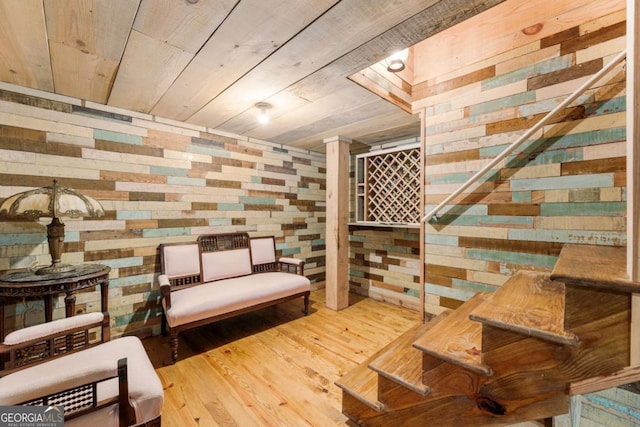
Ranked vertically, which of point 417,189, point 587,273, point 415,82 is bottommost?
point 587,273

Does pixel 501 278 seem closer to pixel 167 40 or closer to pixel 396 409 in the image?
pixel 396 409

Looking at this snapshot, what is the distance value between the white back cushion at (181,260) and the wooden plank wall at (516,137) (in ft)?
7.09

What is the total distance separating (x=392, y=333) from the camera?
2355 mm

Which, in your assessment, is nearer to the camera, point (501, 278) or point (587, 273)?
point (587, 273)

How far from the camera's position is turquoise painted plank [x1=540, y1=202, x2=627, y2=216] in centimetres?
130

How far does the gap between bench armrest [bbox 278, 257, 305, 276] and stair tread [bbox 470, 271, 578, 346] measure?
6.48 ft

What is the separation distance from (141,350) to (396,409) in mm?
1352

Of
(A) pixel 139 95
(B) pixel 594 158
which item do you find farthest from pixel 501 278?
(A) pixel 139 95

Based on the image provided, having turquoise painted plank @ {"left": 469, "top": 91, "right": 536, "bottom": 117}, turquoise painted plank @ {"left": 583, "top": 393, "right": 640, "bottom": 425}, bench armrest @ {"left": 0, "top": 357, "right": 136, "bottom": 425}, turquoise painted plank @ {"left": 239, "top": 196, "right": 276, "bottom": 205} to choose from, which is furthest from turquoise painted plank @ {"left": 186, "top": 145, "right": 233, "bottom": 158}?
turquoise painted plank @ {"left": 583, "top": 393, "right": 640, "bottom": 425}

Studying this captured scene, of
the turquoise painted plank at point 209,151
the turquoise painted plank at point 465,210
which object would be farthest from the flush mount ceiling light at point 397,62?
the turquoise painted plank at point 209,151

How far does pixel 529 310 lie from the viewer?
1.00 meters

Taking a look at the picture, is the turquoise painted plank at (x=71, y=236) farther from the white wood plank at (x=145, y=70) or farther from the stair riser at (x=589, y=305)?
the stair riser at (x=589, y=305)

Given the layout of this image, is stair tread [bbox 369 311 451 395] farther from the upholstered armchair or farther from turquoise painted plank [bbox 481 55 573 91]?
turquoise painted plank [bbox 481 55 573 91]

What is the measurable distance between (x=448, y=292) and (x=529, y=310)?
911 mm
